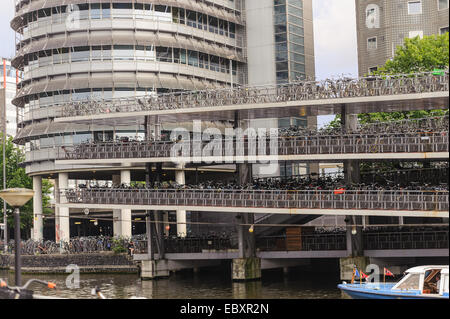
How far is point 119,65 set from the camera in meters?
77.9

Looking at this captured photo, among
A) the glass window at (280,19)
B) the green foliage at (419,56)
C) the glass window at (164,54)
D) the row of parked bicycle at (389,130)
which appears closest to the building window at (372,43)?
the glass window at (280,19)

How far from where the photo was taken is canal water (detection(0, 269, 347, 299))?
46781 mm

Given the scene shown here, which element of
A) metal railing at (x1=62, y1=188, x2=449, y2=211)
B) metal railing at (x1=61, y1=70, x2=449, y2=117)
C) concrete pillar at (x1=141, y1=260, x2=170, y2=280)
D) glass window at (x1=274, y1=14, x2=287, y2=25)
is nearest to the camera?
metal railing at (x1=62, y1=188, x2=449, y2=211)

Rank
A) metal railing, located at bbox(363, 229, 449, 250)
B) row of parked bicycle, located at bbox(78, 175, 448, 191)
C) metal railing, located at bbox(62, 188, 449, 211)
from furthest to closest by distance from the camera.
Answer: metal railing, located at bbox(363, 229, 449, 250) < row of parked bicycle, located at bbox(78, 175, 448, 191) < metal railing, located at bbox(62, 188, 449, 211)

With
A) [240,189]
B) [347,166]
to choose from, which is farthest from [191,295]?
[347,166]

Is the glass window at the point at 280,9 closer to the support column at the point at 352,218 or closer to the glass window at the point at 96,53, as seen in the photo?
the glass window at the point at 96,53

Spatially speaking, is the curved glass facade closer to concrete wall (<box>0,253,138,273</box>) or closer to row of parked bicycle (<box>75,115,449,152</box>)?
concrete wall (<box>0,253,138,273</box>)

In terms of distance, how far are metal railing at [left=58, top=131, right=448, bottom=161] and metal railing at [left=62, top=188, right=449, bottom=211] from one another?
260 centimetres

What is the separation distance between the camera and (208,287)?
170ft

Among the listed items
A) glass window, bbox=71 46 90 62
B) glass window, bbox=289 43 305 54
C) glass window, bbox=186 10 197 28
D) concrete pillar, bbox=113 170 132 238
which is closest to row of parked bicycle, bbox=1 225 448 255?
concrete pillar, bbox=113 170 132 238

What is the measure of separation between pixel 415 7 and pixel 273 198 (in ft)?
107

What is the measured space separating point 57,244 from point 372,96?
3552 cm

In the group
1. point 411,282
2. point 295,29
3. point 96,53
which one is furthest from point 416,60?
point 96,53

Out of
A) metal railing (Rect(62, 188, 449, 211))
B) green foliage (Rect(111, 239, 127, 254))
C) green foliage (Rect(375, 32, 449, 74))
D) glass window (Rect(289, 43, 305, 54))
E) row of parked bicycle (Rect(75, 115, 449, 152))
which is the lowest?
green foliage (Rect(111, 239, 127, 254))
